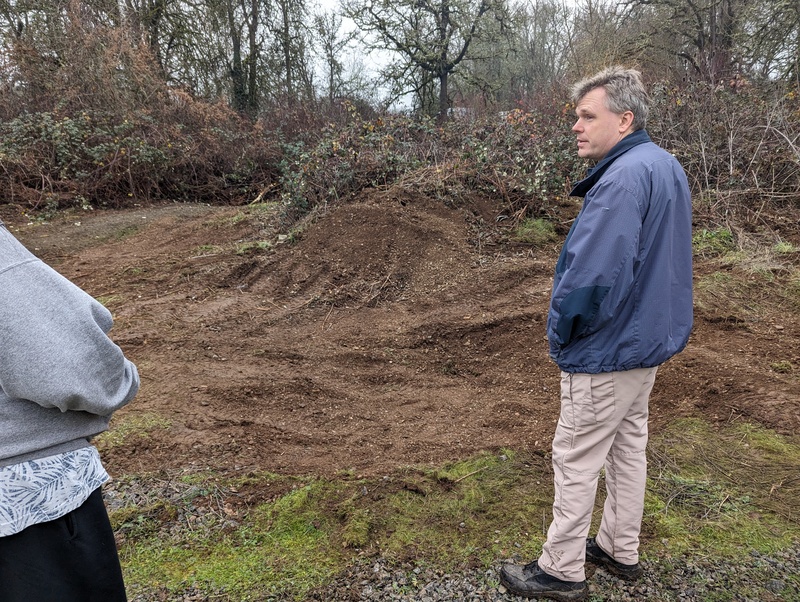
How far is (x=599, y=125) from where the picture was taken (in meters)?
2.14

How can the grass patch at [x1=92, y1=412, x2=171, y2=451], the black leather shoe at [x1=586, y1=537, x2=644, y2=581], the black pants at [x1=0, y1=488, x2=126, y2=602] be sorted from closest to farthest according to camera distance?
the black pants at [x1=0, y1=488, x2=126, y2=602]
the black leather shoe at [x1=586, y1=537, x2=644, y2=581]
the grass patch at [x1=92, y1=412, x2=171, y2=451]

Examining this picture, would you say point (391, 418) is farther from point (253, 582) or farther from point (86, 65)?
point (86, 65)

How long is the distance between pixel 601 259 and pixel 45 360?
1.72 metres

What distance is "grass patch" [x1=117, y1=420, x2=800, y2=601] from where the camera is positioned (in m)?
2.49

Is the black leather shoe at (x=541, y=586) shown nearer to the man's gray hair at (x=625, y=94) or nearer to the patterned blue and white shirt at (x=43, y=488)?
the patterned blue and white shirt at (x=43, y=488)

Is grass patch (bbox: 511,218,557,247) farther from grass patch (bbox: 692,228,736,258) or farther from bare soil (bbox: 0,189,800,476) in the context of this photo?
grass patch (bbox: 692,228,736,258)

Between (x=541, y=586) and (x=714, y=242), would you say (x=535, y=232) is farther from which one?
(x=541, y=586)

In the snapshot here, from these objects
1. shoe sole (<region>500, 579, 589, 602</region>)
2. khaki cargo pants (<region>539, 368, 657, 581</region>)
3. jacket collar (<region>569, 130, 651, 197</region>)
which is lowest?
shoe sole (<region>500, 579, 589, 602</region>)

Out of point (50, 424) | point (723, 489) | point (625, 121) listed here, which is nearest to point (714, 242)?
point (723, 489)

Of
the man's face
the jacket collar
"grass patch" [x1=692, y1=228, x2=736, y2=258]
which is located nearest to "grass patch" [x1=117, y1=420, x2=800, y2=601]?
the jacket collar

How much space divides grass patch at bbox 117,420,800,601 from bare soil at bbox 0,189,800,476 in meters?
0.23

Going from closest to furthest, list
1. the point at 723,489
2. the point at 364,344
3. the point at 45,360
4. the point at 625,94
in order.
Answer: the point at 45,360 → the point at 625,94 → the point at 723,489 → the point at 364,344

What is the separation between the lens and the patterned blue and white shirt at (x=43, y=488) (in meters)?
1.31

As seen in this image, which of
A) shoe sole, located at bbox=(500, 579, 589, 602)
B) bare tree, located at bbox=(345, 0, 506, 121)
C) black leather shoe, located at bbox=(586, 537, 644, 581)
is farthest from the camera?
bare tree, located at bbox=(345, 0, 506, 121)
